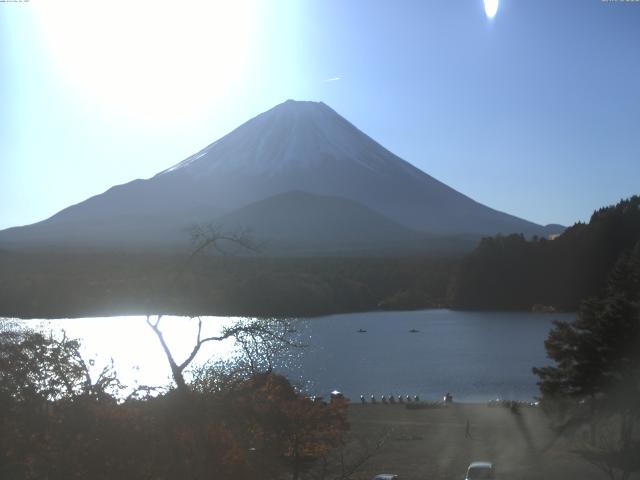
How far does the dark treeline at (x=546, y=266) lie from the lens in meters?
55.0

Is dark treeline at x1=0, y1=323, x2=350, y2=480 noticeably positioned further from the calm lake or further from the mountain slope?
the mountain slope

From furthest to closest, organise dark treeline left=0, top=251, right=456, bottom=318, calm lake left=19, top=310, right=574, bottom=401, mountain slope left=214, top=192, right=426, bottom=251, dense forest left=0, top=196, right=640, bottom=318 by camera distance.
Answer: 1. mountain slope left=214, top=192, right=426, bottom=251
2. dense forest left=0, top=196, right=640, bottom=318
3. calm lake left=19, top=310, right=574, bottom=401
4. dark treeline left=0, top=251, right=456, bottom=318

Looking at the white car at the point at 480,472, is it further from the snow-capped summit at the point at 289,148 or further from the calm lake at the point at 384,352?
the snow-capped summit at the point at 289,148

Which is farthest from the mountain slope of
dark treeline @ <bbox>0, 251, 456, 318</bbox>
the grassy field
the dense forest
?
the grassy field

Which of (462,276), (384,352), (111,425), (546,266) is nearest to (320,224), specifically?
(462,276)

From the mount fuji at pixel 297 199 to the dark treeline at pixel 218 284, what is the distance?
23.7 metres

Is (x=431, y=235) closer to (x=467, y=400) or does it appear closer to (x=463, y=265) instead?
(x=463, y=265)

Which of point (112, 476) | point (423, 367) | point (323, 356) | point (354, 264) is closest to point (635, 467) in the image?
point (112, 476)

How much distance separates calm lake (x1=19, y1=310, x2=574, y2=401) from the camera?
2325cm

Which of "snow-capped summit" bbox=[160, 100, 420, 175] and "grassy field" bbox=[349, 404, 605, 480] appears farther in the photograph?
"snow-capped summit" bbox=[160, 100, 420, 175]

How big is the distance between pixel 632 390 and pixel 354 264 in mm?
55243

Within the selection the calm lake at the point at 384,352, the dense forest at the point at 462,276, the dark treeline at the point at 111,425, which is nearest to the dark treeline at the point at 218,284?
the dense forest at the point at 462,276

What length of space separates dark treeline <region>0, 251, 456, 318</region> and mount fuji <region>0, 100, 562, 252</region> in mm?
23663

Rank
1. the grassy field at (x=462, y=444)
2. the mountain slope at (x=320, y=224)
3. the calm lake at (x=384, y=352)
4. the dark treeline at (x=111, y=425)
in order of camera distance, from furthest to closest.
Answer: the mountain slope at (x=320, y=224) → the calm lake at (x=384, y=352) → the grassy field at (x=462, y=444) → the dark treeline at (x=111, y=425)
